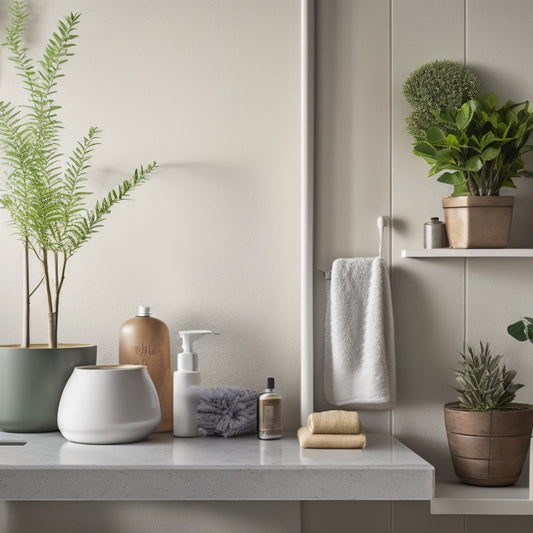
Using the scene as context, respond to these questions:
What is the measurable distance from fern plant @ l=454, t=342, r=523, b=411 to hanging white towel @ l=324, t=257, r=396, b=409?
0.52 feet

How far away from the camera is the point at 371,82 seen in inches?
64.6

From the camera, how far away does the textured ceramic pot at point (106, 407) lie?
141 cm

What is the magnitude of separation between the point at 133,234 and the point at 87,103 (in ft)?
1.01

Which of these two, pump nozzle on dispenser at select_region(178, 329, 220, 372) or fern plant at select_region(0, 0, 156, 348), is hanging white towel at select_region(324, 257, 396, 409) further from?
fern plant at select_region(0, 0, 156, 348)

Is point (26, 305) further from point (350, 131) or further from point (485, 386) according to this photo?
point (485, 386)

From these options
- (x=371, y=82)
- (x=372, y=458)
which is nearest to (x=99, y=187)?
(x=371, y=82)

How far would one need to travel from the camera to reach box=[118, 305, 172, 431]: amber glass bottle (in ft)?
5.07

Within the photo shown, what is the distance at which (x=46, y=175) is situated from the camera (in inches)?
62.3

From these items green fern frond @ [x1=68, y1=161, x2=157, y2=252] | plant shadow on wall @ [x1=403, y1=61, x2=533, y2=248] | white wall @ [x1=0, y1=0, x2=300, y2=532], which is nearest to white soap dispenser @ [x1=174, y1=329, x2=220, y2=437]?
white wall @ [x1=0, y1=0, x2=300, y2=532]

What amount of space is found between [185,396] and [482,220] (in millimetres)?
693

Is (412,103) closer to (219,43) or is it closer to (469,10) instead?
(469,10)

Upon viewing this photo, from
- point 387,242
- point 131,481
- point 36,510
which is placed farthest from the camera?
point 387,242

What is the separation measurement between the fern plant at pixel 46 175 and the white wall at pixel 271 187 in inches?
1.7

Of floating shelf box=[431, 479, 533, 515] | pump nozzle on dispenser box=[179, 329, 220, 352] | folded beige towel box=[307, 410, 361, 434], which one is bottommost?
floating shelf box=[431, 479, 533, 515]
